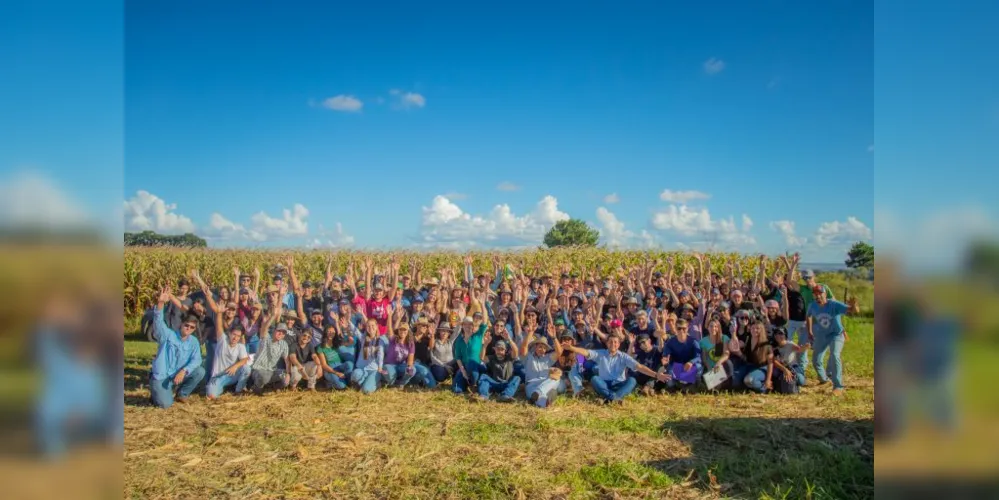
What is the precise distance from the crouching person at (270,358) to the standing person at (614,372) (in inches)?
188

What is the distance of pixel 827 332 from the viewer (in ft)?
31.1

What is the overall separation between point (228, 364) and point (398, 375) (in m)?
2.78

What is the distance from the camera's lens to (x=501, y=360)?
9.34m

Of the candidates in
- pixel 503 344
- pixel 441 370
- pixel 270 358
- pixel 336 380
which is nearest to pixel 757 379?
pixel 503 344

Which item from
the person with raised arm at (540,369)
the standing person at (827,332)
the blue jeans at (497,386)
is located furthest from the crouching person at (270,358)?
the standing person at (827,332)

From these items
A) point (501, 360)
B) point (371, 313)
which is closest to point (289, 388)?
point (371, 313)

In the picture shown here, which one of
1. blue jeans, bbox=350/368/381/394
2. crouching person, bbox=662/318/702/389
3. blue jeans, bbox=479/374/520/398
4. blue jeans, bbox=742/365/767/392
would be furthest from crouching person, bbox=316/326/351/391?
blue jeans, bbox=742/365/767/392

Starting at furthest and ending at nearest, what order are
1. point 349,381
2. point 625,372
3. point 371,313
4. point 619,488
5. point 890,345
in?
1. point 371,313
2. point 349,381
3. point 625,372
4. point 619,488
5. point 890,345

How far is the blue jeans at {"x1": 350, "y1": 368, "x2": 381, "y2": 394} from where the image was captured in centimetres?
955

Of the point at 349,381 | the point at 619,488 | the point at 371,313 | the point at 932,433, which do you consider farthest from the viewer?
the point at 371,313

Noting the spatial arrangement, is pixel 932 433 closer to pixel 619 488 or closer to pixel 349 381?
pixel 619 488

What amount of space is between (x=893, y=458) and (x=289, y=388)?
31.4 ft

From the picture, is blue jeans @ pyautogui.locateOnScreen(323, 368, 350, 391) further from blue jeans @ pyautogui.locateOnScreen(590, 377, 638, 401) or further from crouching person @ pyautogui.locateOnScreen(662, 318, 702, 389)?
crouching person @ pyautogui.locateOnScreen(662, 318, 702, 389)

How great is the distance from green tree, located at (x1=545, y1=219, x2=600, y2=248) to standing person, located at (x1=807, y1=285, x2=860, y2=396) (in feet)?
31.4
